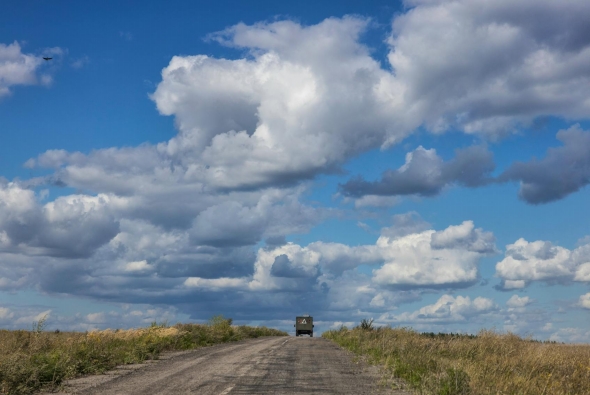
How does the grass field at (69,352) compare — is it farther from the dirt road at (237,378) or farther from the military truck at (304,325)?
the military truck at (304,325)

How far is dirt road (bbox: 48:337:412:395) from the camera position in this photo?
44.0 ft

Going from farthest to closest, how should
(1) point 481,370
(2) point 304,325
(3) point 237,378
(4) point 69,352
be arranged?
1. (2) point 304,325
2. (4) point 69,352
3. (1) point 481,370
4. (3) point 237,378

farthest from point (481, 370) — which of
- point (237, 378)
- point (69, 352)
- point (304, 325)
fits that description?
point (304, 325)

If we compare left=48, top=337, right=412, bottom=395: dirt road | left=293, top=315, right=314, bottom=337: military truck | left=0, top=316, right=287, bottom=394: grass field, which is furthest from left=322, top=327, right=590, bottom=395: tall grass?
left=293, top=315, right=314, bottom=337: military truck

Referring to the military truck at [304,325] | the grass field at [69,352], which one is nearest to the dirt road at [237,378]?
the grass field at [69,352]

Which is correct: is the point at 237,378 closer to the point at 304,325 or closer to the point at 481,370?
the point at 481,370

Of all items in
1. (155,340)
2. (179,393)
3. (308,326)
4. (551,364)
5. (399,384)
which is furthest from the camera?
(308,326)

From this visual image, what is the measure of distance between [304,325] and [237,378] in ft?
178

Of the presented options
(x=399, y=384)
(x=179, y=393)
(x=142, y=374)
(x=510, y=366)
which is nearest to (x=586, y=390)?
(x=510, y=366)

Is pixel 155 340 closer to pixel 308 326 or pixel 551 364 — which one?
pixel 551 364

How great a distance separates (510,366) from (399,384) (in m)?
6.54

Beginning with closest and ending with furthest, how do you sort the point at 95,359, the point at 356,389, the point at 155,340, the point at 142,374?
the point at 356,389 < the point at 142,374 < the point at 95,359 < the point at 155,340

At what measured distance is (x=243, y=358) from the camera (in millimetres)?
22203

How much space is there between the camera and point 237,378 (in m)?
15.4
